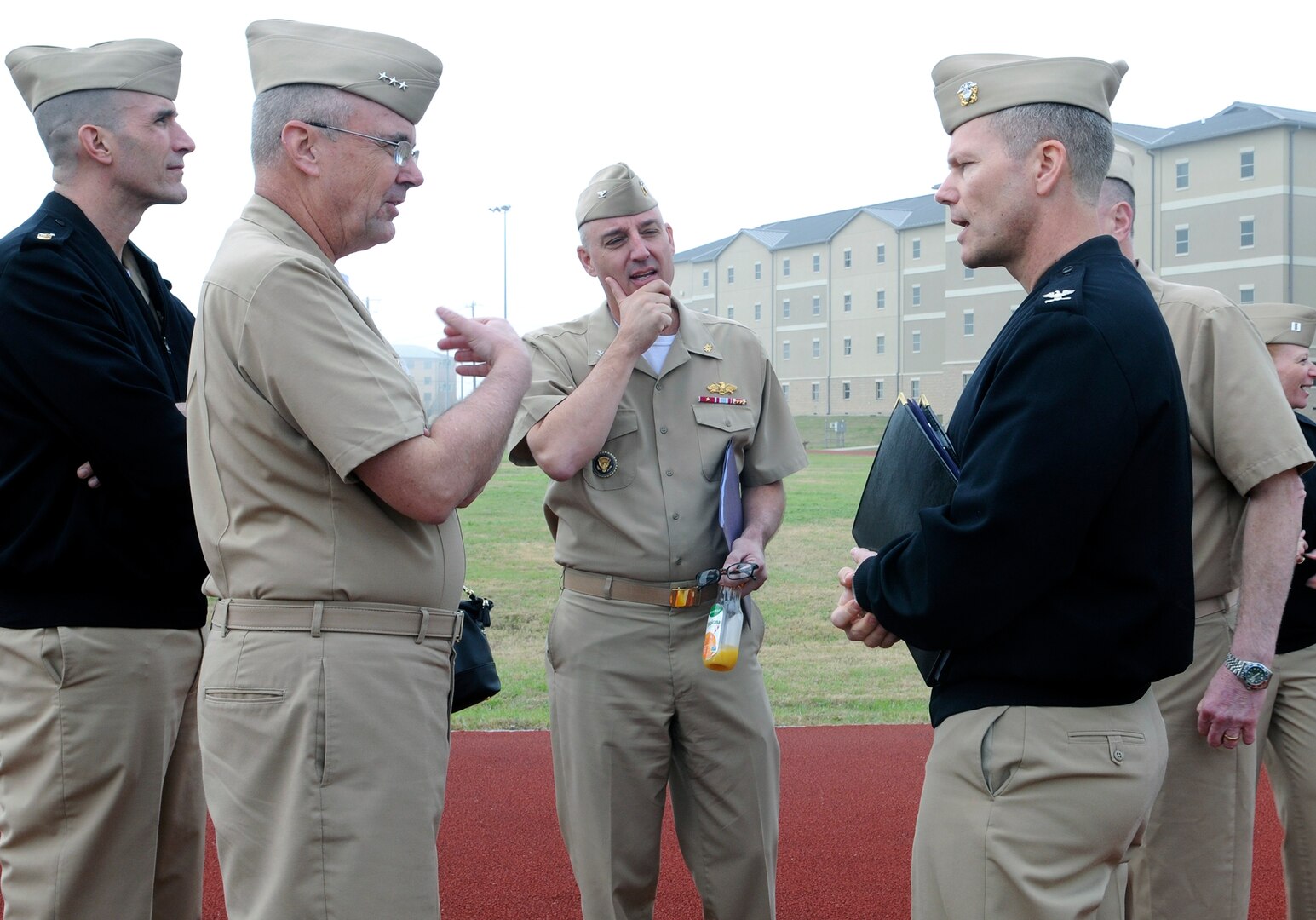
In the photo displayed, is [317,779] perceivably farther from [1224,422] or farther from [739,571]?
[1224,422]

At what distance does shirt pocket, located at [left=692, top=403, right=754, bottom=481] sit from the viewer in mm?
3660

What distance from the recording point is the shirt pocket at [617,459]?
11.7 feet

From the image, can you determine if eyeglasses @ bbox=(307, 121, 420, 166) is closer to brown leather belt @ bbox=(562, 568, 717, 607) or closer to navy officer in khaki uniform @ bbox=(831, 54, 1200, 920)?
navy officer in khaki uniform @ bbox=(831, 54, 1200, 920)

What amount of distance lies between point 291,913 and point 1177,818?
2.42m

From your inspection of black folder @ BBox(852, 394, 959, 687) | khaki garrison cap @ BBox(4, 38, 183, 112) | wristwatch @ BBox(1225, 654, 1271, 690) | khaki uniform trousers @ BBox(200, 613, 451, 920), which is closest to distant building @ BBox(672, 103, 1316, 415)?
khaki garrison cap @ BBox(4, 38, 183, 112)

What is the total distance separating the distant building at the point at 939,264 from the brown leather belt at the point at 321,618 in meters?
39.3

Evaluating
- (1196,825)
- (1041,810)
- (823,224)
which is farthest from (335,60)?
(823,224)

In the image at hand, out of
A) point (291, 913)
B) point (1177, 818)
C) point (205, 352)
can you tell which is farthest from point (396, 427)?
point (1177, 818)

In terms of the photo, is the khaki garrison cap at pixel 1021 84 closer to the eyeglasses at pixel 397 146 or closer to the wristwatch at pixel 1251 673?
the eyeglasses at pixel 397 146

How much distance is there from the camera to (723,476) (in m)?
3.59

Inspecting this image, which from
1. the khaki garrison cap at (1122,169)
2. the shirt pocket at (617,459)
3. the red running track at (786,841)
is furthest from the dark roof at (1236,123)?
the shirt pocket at (617,459)

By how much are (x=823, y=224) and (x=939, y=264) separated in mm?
10822

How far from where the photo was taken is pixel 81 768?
299cm

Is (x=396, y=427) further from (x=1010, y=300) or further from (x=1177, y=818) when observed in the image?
(x=1010, y=300)
